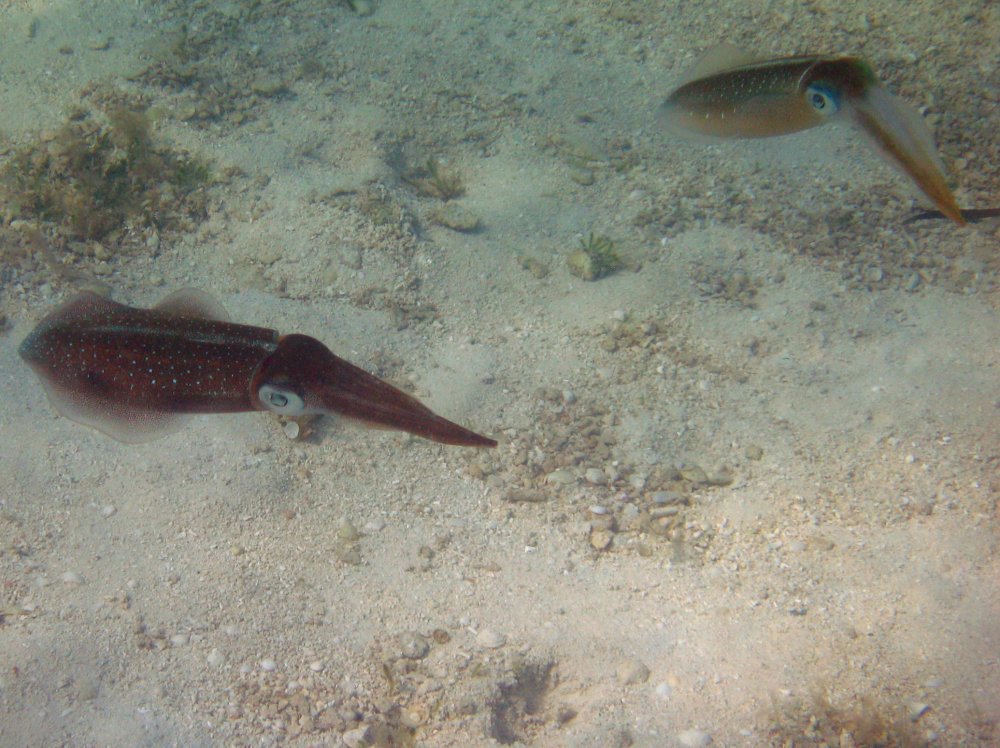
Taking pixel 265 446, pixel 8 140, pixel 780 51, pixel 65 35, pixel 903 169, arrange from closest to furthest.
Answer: pixel 903 169 < pixel 265 446 < pixel 8 140 < pixel 65 35 < pixel 780 51

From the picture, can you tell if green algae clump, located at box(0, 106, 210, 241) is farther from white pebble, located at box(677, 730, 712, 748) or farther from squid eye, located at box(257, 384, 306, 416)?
white pebble, located at box(677, 730, 712, 748)

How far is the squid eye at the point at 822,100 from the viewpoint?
2557mm

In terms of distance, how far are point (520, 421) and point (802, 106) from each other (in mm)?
2494

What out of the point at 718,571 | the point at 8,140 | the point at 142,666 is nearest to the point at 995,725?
the point at 718,571

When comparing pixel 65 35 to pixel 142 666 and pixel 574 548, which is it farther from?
pixel 574 548

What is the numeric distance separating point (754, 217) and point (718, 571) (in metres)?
3.75

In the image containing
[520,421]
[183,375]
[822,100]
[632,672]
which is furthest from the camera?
[520,421]

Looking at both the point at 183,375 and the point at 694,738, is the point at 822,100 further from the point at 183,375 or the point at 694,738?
the point at 183,375

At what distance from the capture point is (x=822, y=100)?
8.55ft

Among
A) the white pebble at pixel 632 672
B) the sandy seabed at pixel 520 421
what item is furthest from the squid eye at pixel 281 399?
the white pebble at pixel 632 672

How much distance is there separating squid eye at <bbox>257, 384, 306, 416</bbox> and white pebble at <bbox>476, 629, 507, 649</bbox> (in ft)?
5.24

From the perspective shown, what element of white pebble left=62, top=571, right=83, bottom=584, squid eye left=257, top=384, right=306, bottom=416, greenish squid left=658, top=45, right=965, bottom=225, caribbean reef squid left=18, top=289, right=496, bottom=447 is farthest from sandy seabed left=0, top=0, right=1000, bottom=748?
greenish squid left=658, top=45, right=965, bottom=225

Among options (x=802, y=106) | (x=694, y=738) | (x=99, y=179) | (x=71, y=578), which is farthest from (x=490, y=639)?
(x=99, y=179)

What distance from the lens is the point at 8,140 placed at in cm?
539
